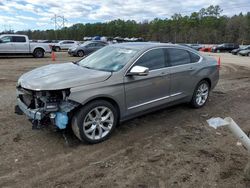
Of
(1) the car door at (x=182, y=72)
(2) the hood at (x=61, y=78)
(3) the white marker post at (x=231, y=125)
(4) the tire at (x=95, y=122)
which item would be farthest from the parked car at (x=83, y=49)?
(3) the white marker post at (x=231, y=125)

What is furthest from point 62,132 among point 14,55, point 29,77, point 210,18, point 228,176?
point 210,18

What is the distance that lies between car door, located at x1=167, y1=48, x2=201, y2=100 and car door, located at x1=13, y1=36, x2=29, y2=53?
57.7 ft

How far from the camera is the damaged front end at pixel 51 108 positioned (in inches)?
175

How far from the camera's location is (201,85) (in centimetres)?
698

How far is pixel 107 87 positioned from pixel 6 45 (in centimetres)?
1857

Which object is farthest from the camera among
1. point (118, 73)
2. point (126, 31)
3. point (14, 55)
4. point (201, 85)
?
point (126, 31)

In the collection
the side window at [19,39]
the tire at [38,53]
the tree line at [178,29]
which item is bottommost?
the tire at [38,53]

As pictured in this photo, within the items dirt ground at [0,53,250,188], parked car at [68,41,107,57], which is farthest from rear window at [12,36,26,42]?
dirt ground at [0,53,250,188]

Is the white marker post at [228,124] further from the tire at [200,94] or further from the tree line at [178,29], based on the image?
the tree line at [178,29]

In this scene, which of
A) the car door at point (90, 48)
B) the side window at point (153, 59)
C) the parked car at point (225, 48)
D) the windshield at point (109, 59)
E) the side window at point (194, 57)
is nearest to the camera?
the windshield at point (109, 59)

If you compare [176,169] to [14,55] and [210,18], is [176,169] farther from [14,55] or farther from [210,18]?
[210,18]

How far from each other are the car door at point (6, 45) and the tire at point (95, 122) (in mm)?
18467

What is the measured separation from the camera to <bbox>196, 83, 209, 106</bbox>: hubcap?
6.97 meters

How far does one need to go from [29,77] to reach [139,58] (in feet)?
6.47
